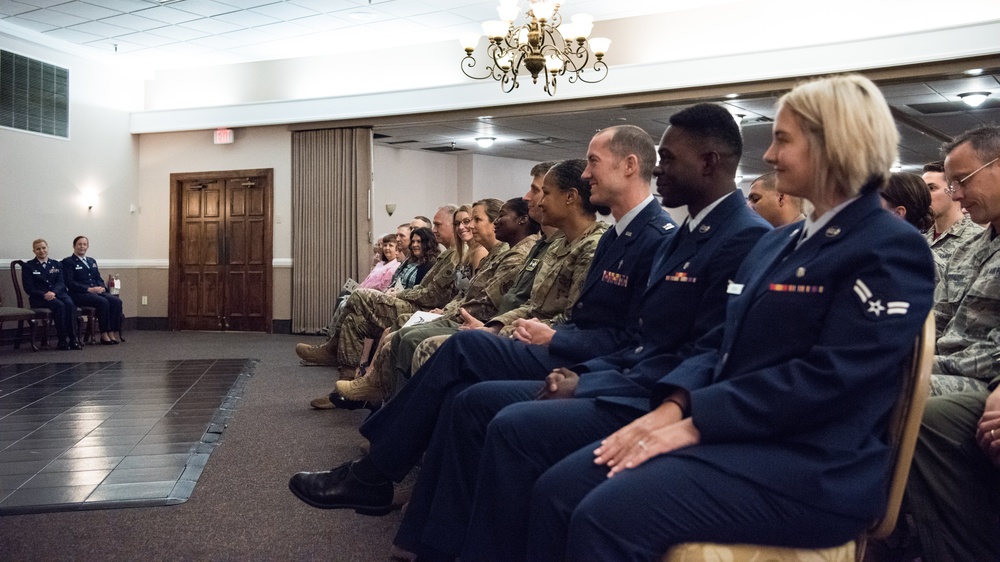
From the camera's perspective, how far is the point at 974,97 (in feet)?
27.4

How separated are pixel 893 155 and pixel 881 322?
0.33 metres

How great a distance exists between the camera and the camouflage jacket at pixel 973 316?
2215 mm

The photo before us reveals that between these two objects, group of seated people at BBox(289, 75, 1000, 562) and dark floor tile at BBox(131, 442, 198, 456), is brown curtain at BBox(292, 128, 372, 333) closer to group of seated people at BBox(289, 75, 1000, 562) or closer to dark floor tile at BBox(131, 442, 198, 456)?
dark floor tile at BBox(131, 442, 198, 456)

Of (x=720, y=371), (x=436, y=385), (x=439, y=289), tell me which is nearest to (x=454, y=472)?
(x=436, y=385)

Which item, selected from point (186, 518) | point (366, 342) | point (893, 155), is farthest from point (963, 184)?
point (366, 342)

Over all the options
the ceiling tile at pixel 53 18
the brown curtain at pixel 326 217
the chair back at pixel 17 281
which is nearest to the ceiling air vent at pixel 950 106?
the brown curtain at pixel 326 217

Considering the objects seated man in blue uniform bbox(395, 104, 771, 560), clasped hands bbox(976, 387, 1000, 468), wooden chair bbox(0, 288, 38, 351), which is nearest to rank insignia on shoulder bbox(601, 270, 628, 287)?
seated man in blue uniform bbox(395, 104, 771, 560)

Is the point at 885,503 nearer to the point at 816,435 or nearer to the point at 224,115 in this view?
the point at 816,435

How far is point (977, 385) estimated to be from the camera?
2.17 meters

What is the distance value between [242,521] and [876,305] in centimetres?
237

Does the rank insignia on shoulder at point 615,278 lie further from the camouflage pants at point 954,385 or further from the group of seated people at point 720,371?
the camouflage pants at point 954,385

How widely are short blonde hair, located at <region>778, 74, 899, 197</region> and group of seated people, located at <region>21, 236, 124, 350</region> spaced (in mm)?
9416

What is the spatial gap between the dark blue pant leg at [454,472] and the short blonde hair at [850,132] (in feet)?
3.15

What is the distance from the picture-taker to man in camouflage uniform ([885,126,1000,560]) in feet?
6.43
